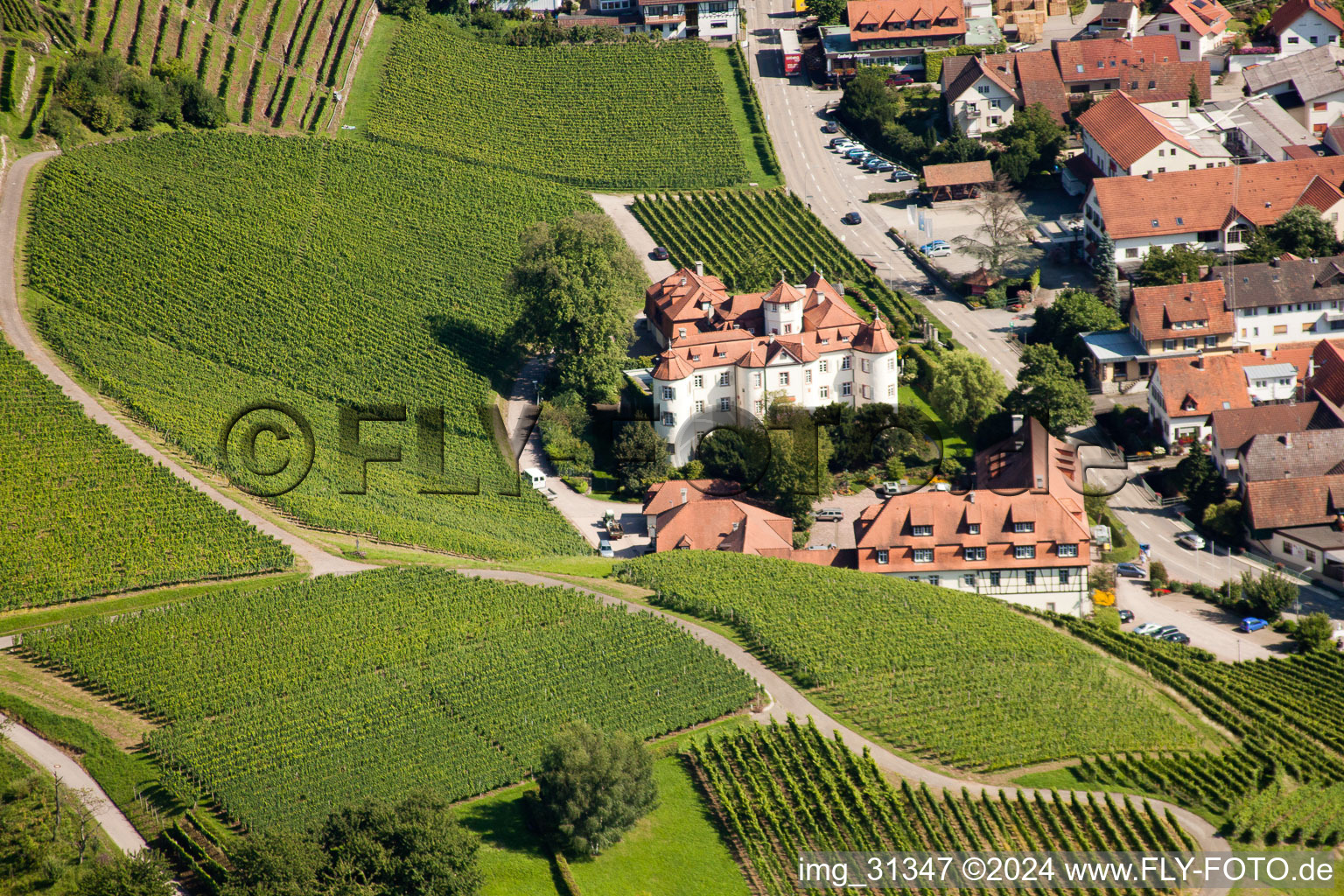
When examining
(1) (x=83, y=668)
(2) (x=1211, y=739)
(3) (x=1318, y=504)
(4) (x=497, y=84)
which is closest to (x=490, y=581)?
(1) (x=83, y=668)

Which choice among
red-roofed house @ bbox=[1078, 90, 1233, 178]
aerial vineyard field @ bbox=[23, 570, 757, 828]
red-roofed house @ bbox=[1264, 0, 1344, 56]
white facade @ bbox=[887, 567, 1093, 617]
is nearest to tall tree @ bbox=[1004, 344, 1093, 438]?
white facade @ bbox=[887, 567, 1093, 617]

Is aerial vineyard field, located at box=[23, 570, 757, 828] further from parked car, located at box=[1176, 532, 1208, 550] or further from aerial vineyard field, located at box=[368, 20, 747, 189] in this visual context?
aerial vineyard field, located at box=[368, 20, 747, 189]

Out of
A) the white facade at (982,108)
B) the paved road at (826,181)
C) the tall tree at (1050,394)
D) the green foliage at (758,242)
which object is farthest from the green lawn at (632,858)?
the white facade at (982,108)

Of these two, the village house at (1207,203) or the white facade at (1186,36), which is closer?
the village house at (1207,203)

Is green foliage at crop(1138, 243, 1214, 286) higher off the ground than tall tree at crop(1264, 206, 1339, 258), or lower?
lower

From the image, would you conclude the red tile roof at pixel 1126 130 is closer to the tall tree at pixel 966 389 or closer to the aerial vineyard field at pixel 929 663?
the tall tree at pixel 966 389
